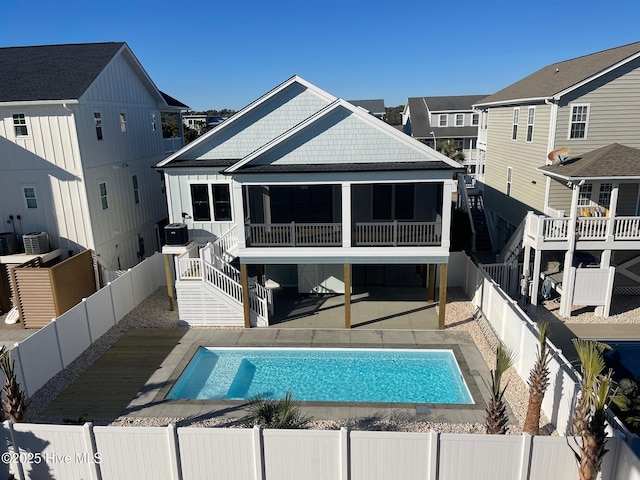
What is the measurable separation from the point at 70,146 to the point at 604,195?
20.9 meters

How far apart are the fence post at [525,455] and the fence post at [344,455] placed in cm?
305

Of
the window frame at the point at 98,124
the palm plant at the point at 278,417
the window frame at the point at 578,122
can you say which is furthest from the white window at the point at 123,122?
the window frame at the point at 578,122

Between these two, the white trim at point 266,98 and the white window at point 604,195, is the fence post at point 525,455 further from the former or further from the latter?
the white window at point 604,195

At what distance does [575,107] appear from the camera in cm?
1758

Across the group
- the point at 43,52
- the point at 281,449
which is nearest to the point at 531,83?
the point at 281,449

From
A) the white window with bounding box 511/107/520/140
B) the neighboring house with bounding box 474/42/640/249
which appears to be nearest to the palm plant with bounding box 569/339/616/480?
the neighboring house with bounding box 474/42/640/249

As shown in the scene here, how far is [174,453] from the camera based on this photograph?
27.8 feet

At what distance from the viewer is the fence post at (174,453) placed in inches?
329

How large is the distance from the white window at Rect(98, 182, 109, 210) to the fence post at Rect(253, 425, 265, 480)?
46.6ft

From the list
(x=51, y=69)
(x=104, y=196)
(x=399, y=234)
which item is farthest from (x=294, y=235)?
(x=51, y=69)

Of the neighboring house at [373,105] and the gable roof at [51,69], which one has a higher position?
the neighboring house at [373,105]

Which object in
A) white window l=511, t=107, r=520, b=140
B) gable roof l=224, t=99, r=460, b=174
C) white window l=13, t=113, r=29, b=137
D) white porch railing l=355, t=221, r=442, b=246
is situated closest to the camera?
gable roof l=224, t=99, r=460, b=174

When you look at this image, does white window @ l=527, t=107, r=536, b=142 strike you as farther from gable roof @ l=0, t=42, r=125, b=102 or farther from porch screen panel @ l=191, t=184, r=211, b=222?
gable roof @ l=0, t=42, r=125, b=102

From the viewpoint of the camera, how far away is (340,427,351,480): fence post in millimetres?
8148
